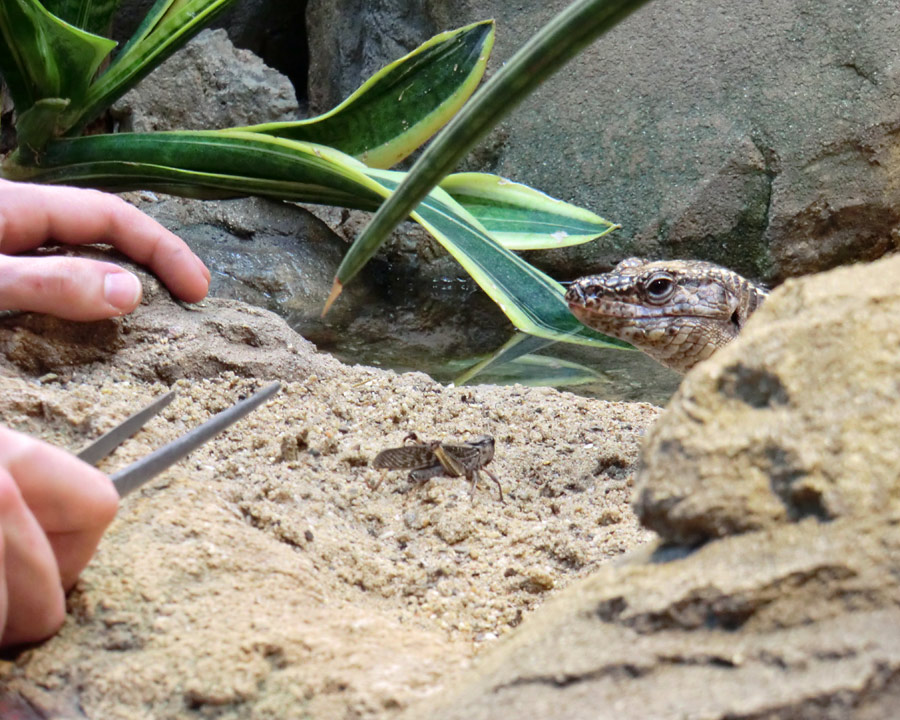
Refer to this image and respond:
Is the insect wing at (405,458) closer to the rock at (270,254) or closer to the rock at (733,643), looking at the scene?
the rock at (733,643)

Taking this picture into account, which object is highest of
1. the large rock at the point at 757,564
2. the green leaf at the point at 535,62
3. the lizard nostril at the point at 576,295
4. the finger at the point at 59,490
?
the green leaf at the point at 535,62

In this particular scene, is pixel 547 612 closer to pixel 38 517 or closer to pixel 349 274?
pixel 349 274

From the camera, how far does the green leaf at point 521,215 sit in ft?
13.5

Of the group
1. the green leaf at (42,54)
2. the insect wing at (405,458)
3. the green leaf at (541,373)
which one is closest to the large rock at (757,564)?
the insect wing at (405,458)

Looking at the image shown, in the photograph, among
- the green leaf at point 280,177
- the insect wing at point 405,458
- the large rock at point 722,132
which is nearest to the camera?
the insect wing at point 405,458

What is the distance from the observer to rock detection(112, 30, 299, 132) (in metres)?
5.74

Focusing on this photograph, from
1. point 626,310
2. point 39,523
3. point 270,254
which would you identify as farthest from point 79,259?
point 270,254

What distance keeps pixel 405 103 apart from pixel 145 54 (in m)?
1.10

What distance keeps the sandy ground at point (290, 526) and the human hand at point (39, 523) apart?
0.07 metres

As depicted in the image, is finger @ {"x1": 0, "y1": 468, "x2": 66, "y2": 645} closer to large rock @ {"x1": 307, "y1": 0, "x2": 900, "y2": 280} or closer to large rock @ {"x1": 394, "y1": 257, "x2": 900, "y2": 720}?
large rock @ {"x1": 394, "y1": 257, "x2": 900, "y2": 720}

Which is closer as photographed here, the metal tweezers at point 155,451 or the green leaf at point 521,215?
the metal tweezers at point 155,451

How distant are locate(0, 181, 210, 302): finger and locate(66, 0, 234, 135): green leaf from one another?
1.63 meters

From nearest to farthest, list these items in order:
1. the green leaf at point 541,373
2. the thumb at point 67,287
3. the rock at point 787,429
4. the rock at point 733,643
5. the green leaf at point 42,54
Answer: the rock at point 733,643
the rock at point 787,429
the thumb at point 67,287
the green leaf at point 42,54
the green leaf at point 541,373

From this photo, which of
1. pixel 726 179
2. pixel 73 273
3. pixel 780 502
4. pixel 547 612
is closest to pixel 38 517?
pixel 547 612
